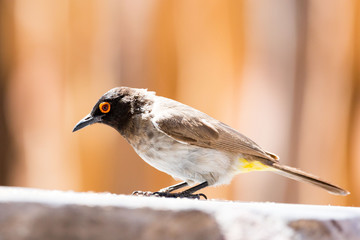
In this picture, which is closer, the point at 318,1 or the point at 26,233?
the point at 26,233

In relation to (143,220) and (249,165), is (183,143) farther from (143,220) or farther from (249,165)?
(143,220)

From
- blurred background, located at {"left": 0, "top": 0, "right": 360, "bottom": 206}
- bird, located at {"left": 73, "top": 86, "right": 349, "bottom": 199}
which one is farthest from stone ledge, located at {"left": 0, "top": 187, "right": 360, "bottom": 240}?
blurred background, located at {"left": 0, "top": 0, "right": 360, "bottom": 206}

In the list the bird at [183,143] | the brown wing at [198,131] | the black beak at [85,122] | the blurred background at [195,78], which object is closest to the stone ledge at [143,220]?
the bird at [183,143]

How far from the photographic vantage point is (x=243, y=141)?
2.64m

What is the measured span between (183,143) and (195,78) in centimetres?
235

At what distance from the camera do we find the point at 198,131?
259 centimetres

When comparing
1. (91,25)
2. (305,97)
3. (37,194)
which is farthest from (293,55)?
(37,194)

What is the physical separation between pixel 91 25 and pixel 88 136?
3.45 feet

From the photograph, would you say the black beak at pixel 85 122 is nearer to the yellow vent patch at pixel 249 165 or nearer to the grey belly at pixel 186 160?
the grey belly at pixel 186 160

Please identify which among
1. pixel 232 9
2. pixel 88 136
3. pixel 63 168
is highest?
pixel 232 9

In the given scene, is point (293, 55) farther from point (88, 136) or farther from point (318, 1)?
point (88, 136)

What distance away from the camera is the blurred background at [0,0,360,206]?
15.2ft

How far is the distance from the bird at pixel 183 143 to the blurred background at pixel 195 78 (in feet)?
6.31

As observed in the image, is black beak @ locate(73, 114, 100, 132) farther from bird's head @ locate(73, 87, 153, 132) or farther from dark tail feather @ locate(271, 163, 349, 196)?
dark tail feather @ locate(271, 163, 349, 196)
